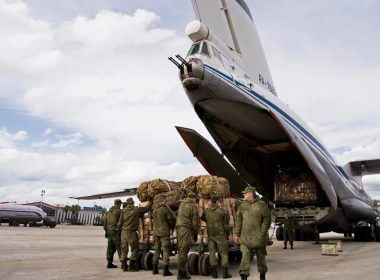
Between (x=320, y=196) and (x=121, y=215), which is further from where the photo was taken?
(x=320, y=196)

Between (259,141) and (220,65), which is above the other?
(220,65)

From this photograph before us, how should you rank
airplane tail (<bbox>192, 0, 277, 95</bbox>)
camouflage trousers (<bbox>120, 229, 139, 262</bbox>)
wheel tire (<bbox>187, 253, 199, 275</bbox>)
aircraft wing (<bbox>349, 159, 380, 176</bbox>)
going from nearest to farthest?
wheel tire (<bbox>187, 253, 199, 275</bbox>), camouflage trousers (<bbox>120, 229, 139, 262</bbox>), airplane tail (<bbox>192, 0, 277, 95</bbox>), aircraft wing (<bbox>349, 159, 380, 176</bbox>)

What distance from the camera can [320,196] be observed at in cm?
1445

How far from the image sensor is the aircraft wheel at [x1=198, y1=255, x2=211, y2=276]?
7418mm

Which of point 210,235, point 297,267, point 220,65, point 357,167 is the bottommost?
point 297,267

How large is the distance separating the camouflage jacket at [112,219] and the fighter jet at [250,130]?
12.1 ft

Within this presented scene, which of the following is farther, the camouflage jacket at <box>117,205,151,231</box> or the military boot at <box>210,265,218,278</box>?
the camouflage jacket at <box>117,205,151,231</box>

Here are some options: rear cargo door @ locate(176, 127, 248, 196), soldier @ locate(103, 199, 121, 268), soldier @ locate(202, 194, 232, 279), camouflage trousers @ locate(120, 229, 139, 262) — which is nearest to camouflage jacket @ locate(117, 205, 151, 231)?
camouflage trousers @ locate(120, 229, 139, 262)

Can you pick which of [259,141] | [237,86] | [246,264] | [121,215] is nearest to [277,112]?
[259,141]

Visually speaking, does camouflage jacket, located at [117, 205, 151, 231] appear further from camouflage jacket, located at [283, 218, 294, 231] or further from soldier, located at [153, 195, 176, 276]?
camouflage jacket, located at [283, 218, 294, 231]

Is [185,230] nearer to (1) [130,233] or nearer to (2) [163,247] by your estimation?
(2) [163,247]

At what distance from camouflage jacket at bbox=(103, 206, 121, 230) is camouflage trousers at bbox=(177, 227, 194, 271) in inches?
86.0

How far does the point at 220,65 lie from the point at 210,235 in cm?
531

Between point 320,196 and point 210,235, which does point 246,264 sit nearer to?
point 210,235
